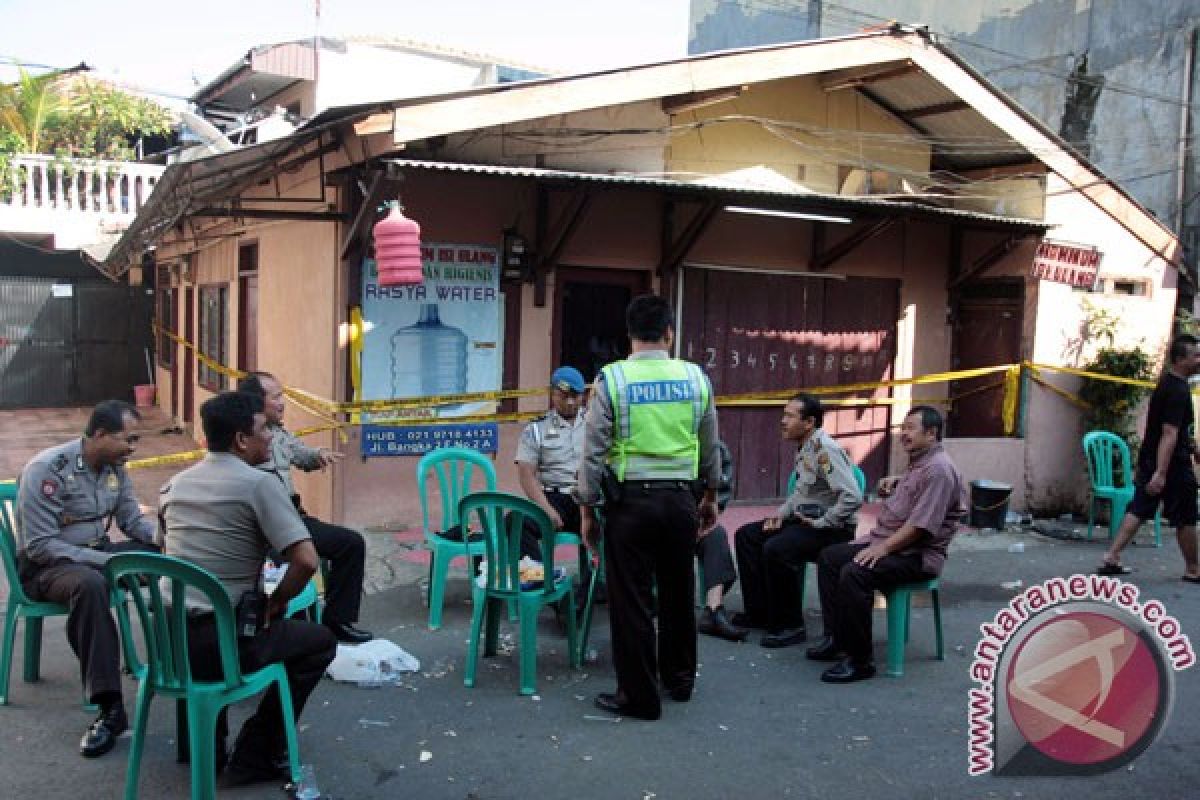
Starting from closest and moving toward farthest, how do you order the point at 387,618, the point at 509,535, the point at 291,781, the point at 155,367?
1. the point at 291,781
2. the point at 509,535
3. the point at 387,618
4. the point at 155,367

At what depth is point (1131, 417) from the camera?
973 centimetres

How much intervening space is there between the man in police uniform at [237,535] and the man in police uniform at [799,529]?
9.28 ft

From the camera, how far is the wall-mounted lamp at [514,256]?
7781mm

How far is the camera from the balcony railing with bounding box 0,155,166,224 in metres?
15.7

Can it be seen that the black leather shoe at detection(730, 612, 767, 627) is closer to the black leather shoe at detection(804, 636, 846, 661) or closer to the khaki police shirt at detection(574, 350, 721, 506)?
the black leather shoe at detection(804, 636, 846, 661)

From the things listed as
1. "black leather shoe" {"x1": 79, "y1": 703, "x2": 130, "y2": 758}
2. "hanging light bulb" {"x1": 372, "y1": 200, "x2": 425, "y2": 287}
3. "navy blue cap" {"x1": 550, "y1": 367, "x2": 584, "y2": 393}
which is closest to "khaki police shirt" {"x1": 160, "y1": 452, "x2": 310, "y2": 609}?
"black leather shoe" {"x1": 79, "y1": 703, "x2": 130, "y2": 758}

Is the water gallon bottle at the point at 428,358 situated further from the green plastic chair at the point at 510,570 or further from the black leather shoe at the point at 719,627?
the black leather shoe at the point at 719,627

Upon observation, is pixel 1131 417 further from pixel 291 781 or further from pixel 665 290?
pixel 291 781

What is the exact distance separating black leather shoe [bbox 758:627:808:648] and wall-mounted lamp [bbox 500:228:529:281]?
11.9 ft

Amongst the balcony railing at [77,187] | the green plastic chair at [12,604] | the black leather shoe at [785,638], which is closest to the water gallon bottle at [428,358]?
the green plastic chair at [12,604]

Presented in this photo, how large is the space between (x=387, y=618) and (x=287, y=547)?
2.54 metres

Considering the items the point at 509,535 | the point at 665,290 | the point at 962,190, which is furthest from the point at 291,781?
the point at 962,190

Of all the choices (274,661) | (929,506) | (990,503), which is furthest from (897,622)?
(990,503)

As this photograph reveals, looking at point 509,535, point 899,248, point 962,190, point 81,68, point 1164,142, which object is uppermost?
point 81,68
